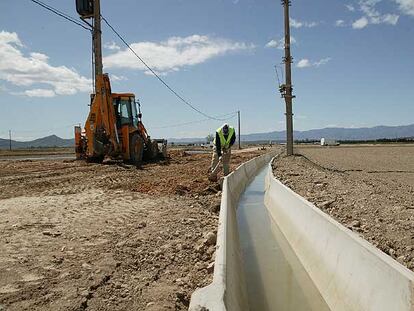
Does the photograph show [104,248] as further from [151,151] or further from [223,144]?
[151,151]

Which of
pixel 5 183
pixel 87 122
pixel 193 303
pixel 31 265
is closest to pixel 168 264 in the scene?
pixel 31 265

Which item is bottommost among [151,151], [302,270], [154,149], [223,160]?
[302,270]

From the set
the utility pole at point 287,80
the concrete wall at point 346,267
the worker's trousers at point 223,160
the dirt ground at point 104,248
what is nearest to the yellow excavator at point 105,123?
the worker's trousers at point 223,160

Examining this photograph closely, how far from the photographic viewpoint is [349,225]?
7.56m

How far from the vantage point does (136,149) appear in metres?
21.8

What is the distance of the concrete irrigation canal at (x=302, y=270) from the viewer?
3973 millimetres

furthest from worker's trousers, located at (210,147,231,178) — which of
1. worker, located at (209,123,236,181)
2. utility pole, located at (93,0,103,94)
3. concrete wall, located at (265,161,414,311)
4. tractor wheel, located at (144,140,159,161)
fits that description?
tractor wheel, located at (144,140,159,161)

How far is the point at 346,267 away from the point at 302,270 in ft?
5.82

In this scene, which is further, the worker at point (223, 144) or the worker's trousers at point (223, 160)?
the worker's trousers at point (223, 160)

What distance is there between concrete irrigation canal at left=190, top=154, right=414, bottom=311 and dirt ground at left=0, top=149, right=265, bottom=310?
0.51 m

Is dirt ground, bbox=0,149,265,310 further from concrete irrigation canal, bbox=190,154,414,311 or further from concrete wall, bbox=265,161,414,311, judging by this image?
concrete wall, bbox=265,161,414,311

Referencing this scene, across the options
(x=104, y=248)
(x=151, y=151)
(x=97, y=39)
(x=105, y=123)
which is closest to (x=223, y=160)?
(x=105, y=123)

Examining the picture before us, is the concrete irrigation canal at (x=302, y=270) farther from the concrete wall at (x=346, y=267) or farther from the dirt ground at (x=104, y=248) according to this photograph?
the dirt ground at (x=104, y=248)

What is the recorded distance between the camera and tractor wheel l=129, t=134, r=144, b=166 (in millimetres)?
21344
